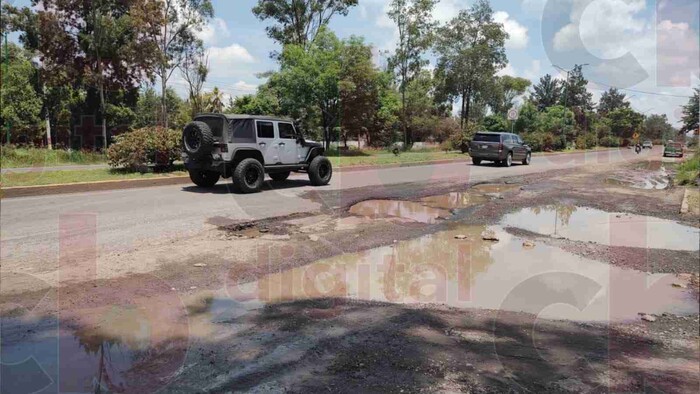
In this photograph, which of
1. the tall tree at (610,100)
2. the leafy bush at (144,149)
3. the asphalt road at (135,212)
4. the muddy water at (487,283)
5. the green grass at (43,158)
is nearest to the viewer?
the muddy water at (487,283)

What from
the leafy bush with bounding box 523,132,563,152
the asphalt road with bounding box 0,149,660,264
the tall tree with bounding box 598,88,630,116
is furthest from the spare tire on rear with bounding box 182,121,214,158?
the tall tree with bounding box 598,88,630,116

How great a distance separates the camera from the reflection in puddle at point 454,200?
11896mm

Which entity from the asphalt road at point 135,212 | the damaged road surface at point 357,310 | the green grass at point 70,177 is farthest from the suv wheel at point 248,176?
the green grass at point 70,177

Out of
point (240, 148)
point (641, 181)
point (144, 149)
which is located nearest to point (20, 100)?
point (144, 149)

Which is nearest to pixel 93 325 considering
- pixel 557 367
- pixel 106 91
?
pixel 557 367

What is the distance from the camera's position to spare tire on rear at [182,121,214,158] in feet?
39.3

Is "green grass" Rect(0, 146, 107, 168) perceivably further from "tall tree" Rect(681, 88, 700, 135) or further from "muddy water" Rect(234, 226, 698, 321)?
"tall tree" Rect(681, 88, 700, 135)

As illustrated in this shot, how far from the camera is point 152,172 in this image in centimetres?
1586

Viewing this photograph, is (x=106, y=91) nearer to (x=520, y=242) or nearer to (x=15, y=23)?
(x=15, y=23)

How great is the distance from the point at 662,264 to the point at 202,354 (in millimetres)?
6522

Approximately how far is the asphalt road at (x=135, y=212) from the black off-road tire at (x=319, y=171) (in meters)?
0.37

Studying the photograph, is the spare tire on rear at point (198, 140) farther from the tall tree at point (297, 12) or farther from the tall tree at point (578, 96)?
the tall tree at point (578, 96)

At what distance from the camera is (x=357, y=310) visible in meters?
4.83

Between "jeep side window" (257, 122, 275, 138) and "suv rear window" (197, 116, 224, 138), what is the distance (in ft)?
3.42
